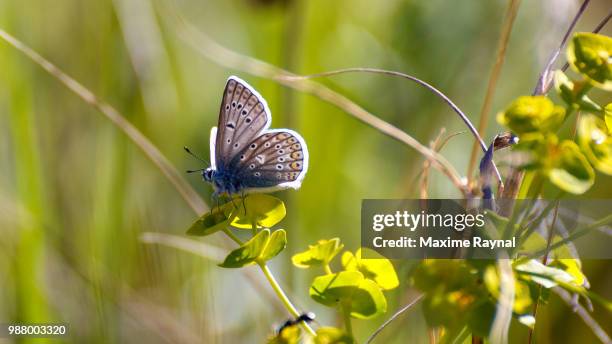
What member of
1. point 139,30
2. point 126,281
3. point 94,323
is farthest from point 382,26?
point 94,323

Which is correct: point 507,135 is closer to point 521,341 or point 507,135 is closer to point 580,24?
point 521,341

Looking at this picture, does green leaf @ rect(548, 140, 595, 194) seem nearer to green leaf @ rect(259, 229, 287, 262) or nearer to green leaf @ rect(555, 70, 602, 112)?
green leaf @ rect(555, 70, 602, 112)

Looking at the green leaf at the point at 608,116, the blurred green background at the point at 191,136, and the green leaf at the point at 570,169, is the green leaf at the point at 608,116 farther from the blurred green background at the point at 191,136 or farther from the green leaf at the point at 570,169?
the blurred green background at the point at 191,136

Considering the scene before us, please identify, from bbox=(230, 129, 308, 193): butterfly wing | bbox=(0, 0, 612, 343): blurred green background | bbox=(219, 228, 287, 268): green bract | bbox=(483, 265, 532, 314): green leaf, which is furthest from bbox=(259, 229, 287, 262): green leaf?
bbox=(0, 0, 612, 343): blurred green background

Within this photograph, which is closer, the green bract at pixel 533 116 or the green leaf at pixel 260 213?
the green bract at pixel 533 116

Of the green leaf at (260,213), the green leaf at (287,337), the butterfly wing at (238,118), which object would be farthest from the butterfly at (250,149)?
the green leaf at (287,337)

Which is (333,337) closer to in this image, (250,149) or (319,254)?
(319,254)
